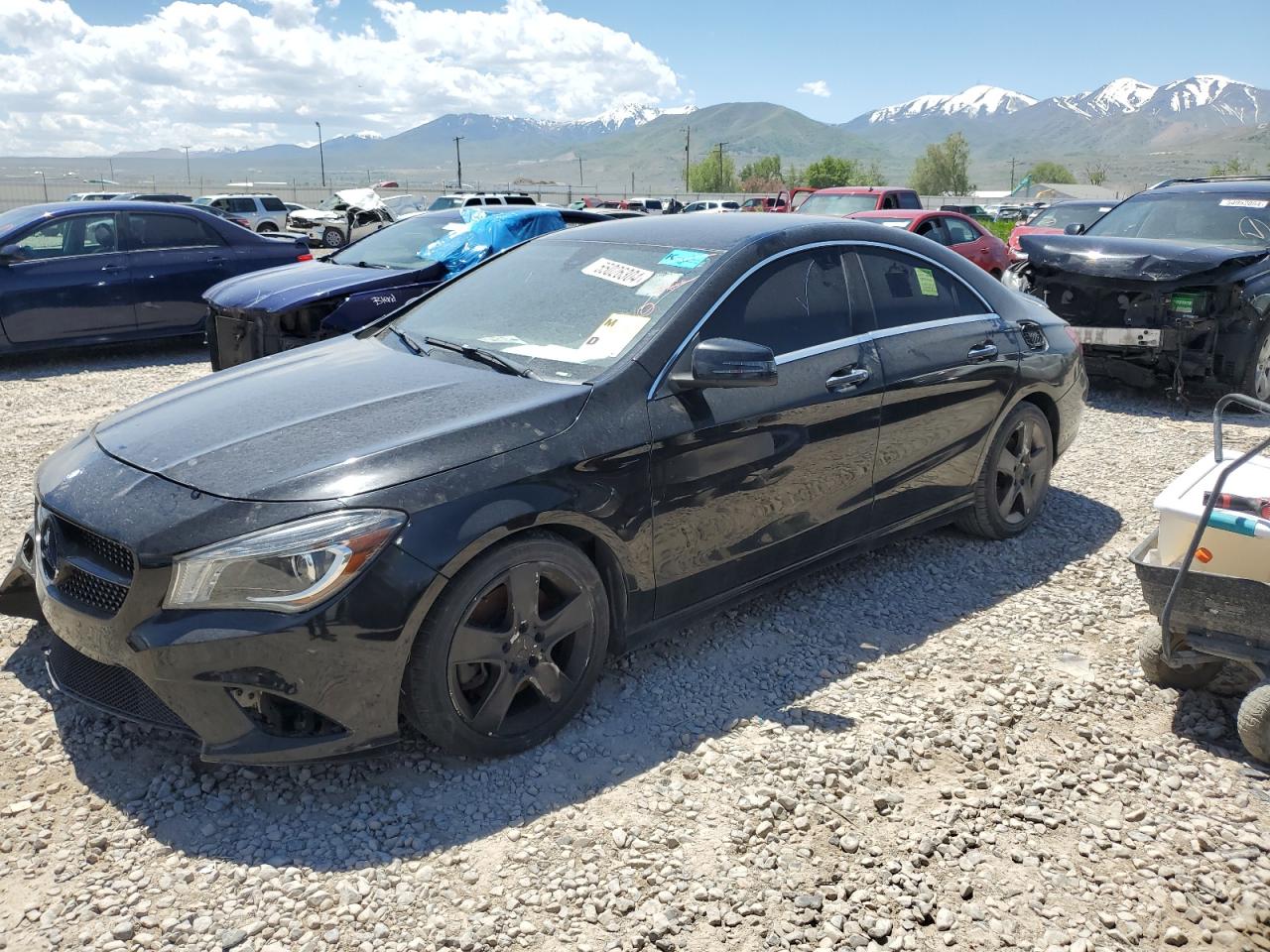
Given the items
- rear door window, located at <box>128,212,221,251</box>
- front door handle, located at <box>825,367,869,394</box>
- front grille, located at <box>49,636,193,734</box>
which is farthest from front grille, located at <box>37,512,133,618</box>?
rear door window, located at <box>128,212,221,251</box>

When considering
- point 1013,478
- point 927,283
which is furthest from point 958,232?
point 927,283

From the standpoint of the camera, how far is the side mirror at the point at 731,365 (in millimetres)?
3312

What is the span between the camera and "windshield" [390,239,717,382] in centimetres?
354

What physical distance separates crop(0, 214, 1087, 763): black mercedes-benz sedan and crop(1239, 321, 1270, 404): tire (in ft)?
13.3

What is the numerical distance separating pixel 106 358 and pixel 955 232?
36.7ft

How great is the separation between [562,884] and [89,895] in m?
1.20

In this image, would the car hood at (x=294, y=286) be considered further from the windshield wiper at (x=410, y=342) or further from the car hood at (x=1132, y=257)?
the car hood at (x=1132, y=257)

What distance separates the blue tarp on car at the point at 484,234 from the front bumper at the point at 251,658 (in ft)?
18.2

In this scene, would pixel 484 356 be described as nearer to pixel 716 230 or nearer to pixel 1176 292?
pixel 716 230

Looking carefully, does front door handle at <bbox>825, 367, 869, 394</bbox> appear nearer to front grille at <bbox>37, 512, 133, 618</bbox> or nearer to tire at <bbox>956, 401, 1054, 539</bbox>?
tire at <bbox>956, 401, 1054, 539</bbox>

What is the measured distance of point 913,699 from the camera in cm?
360

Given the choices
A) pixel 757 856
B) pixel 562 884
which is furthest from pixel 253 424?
pixel 757 856

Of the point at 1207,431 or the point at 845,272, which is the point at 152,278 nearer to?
the point at 845,272

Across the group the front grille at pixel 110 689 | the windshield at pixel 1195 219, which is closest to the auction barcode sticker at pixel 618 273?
the front grille at pixel 110 689
